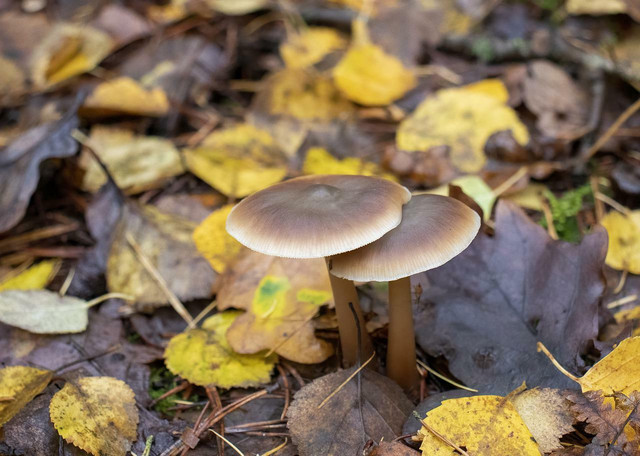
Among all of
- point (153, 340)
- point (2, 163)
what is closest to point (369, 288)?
point (153, 340)

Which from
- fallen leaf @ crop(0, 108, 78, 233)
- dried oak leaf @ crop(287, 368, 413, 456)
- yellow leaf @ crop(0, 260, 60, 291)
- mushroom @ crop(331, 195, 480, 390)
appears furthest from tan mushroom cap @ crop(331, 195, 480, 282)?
fallen leaf @ crop(0, 108, 78, 233)

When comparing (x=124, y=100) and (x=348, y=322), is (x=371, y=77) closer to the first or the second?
(x=124, y=100)

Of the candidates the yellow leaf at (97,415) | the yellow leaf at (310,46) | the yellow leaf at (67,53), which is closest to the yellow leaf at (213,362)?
the yellow leaf at (97,415)

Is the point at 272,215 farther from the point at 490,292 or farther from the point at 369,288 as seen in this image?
the point at 490,292

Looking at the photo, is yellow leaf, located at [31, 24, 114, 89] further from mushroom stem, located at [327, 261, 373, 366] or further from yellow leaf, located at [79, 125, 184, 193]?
mushroom stem, located at [327, 261, 373, 366]

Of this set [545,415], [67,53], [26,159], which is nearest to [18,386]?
[26,159]

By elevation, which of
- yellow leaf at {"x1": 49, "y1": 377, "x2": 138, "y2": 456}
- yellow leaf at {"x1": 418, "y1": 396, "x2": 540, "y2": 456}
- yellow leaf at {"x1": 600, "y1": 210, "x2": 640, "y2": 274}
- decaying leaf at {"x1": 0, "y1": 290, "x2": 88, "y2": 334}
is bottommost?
decaying leaf at {"x1": 0, "y1": 290, "x2": 88, "y2": 334}
